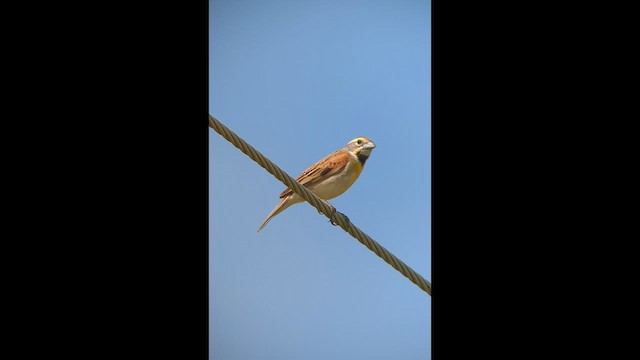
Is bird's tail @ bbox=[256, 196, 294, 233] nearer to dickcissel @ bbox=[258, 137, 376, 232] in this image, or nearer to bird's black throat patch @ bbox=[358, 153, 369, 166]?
dickcissel @ bbox=[258, 137, 376, 232]

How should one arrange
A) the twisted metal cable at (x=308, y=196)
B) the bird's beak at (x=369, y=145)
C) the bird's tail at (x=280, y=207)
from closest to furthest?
the twisted metal cable at (x=308, y=196) < the bird's tail at (x=280, y=207) < the bird's beak at (x=369, y=145)

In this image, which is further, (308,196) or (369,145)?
(369,145)

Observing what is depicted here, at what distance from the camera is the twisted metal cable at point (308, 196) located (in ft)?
7.77

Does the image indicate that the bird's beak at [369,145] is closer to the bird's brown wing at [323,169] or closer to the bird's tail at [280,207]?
the bird's brown wing at [323,169]

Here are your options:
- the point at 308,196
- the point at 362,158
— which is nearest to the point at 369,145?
the point at 362,158

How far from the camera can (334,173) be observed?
313 centimetres

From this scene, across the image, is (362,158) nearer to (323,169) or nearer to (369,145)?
(369,145)

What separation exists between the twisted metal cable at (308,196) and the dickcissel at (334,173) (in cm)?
25

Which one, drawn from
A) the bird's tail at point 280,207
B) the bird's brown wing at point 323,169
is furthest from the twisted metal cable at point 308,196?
the bird's brown wing at point 323,169

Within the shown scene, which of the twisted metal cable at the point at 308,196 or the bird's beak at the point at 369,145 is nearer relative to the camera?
the twisted metal cable at the point at 308,196

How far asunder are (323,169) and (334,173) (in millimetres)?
75

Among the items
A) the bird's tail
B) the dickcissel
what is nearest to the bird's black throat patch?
the dickcissel
